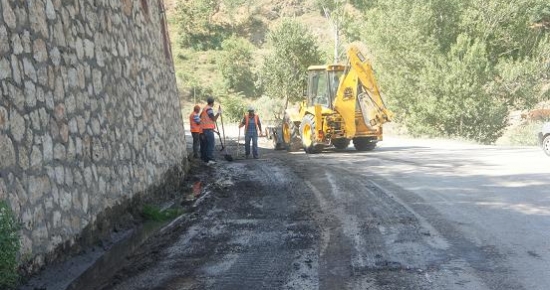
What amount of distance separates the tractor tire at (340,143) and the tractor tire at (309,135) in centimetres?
95

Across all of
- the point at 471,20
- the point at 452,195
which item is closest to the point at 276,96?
the point at 471,20

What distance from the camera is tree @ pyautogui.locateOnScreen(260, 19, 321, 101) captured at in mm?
37688

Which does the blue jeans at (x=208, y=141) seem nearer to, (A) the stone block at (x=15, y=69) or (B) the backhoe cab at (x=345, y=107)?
(B) the backhoe cab at (x=345, y=107)

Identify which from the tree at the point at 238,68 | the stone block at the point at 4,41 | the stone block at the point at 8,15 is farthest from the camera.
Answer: the tree at the point at 238,68

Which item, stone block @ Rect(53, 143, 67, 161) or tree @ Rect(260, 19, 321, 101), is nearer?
stone block @ Rect(53, 143, 67, 161)

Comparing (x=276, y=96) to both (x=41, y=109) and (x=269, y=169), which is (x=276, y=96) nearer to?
(x=269, y=169)

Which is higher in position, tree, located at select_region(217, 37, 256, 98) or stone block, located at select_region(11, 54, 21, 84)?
tree, located at select_region(217, 37, 256, 98)

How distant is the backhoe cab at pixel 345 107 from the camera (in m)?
18.3

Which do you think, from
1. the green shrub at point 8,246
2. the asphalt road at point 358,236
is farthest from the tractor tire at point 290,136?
the green shrub at point 8,246

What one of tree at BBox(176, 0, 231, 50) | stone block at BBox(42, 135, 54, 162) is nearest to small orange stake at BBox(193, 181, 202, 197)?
stone block at BBox(42, 135, 54, 162)

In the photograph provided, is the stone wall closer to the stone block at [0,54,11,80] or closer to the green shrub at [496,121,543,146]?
the stone block at [0,54,11,80]

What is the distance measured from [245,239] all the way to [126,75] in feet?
9.79

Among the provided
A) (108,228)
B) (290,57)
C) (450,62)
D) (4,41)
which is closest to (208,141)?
(108,228)

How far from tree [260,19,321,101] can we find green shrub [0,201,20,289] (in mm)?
33667
